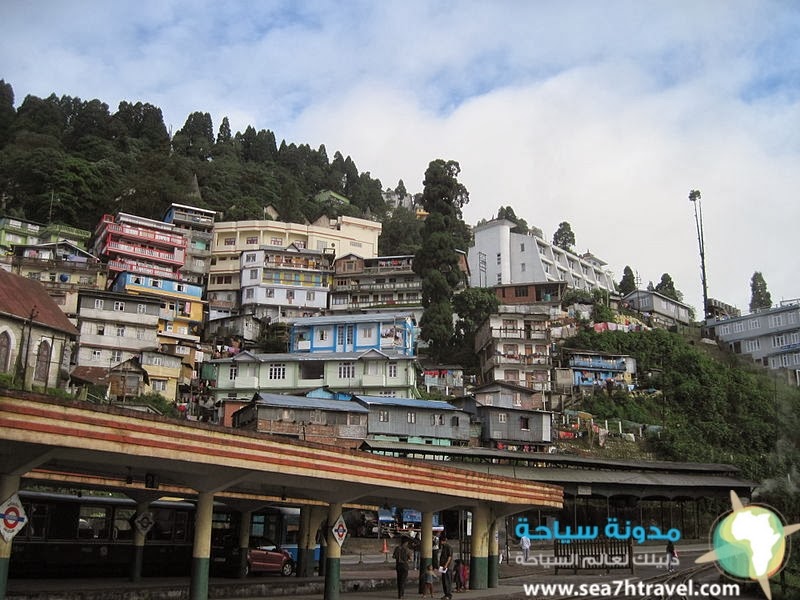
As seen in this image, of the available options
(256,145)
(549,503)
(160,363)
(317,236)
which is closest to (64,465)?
(549,503)

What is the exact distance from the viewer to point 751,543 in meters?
14.9

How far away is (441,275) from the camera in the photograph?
67625mm

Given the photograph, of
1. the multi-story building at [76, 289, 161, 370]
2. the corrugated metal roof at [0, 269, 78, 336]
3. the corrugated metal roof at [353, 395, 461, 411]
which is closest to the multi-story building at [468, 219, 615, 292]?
the corrugated metal roof at [353, 395, 461, 411]

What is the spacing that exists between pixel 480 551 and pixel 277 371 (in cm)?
3465

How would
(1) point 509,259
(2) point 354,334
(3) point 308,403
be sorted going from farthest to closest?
1. (1) point 509,259
2. (2) point 354,334
3. (3) point 308,403

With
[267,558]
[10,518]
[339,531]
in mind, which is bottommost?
[267,558]

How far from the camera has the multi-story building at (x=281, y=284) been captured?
242 ft

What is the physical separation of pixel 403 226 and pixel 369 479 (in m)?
90.9

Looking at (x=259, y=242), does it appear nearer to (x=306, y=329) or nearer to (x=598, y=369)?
(x=306, y=329)

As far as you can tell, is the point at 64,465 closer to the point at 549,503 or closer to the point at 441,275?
the point at 549,503

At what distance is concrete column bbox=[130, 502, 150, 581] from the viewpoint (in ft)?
67.2

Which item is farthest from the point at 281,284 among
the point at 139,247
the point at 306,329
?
the point at 139,247

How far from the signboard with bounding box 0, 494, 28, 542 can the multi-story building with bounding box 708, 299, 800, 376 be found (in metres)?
74.2

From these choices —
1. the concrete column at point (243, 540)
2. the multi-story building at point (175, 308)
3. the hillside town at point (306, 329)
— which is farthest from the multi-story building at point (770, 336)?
the concrete column at point (243, 540)
